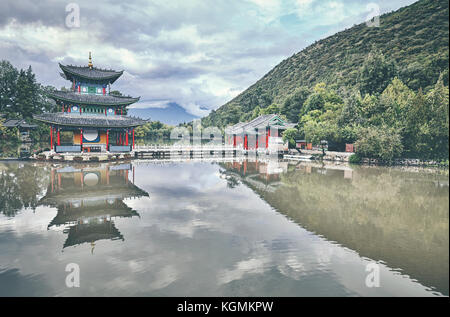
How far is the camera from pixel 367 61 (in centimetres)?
3781

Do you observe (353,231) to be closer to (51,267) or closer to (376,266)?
(376,266)

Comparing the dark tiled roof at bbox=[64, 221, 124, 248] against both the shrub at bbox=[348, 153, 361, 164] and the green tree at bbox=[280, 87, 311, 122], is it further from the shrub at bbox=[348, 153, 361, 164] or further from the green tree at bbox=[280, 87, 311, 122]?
the green tree at bbox=[280, 87, 311, 122]

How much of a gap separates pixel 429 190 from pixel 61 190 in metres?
19.9

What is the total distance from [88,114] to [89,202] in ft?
72.7

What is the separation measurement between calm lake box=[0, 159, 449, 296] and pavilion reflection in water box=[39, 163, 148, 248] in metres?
0.07

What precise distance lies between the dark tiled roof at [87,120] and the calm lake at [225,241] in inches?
586

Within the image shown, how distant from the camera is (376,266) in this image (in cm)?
617

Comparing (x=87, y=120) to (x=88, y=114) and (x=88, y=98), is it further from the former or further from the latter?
(x=88, y=98)

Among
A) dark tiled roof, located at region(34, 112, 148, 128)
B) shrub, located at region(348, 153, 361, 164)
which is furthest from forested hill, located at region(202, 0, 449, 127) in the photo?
dark tiled roof, located at region(34, 112, 148, 128)

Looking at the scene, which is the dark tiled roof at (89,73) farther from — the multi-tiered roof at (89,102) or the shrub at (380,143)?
the shrub at (380,143)

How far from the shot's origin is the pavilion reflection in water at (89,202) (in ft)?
27.5
